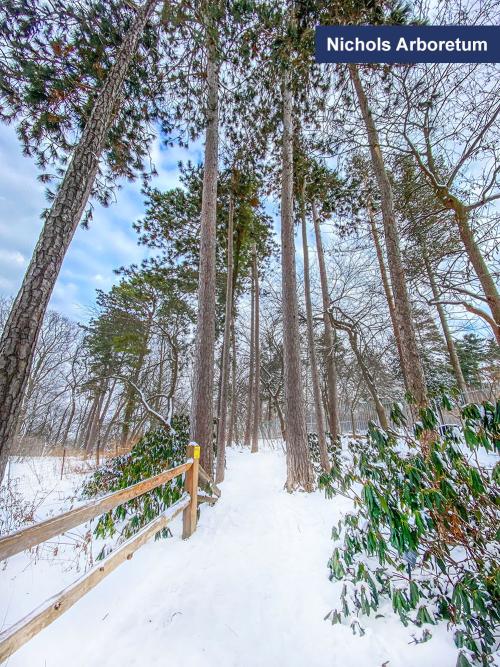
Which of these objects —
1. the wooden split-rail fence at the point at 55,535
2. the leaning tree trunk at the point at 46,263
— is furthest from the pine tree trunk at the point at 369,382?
the leaning tree trunk at the point at 46,263

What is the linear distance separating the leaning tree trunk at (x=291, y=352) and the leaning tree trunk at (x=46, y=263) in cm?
318

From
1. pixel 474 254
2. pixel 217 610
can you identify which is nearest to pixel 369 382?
pixel 474 254

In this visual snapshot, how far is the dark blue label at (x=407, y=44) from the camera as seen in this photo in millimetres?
3025

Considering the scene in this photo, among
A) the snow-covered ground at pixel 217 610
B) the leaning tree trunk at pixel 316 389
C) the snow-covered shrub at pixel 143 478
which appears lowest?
the snow-covered ground at pixel 217 610

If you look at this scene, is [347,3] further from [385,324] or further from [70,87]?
[385,324]

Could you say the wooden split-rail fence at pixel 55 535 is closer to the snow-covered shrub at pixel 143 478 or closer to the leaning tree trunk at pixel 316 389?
the snow-covered shrub at pixel 143 478

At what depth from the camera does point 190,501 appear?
2.93 m

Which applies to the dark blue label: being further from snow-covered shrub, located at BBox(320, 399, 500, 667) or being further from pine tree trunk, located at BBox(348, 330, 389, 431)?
pine tree trunk, located at BBox(348, 330, 389, 431)

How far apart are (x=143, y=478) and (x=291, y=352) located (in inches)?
124

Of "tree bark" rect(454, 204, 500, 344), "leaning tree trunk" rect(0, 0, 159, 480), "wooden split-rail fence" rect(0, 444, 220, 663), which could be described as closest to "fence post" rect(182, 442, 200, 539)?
"wooden split-rail fence" rect(0, 444, 220, 663)

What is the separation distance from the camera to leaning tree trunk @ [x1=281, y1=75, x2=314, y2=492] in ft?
14.2

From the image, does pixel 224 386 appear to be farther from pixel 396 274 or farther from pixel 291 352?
pixel 396 274

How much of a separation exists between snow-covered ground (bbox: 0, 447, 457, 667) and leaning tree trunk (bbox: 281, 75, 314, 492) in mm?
1168

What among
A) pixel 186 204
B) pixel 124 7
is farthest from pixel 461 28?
pixel 186 204
